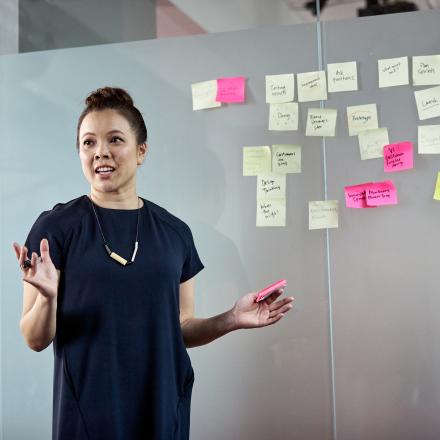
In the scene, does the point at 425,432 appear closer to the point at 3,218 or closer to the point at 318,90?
the point at 318,90

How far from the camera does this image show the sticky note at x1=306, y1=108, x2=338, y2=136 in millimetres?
2158

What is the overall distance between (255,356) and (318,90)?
3.24 feet

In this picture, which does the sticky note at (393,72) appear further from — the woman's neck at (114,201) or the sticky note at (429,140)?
the woman's neck at (114,201)

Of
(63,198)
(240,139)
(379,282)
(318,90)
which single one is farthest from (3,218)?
(379,282)

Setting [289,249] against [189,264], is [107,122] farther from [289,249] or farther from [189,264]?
[289,249]

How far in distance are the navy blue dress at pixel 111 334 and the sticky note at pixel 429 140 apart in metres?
1.02

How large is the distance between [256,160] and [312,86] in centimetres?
33

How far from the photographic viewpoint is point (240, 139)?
2232 millimetres

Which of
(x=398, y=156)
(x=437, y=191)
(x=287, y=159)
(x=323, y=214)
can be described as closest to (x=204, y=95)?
(x=287, y=159)

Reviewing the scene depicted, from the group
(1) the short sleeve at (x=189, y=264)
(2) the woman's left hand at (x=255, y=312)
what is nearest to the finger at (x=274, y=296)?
(2) the woman's left hand at (x=255, y=312)

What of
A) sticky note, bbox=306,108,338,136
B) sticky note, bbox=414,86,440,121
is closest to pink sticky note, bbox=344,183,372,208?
sticky note, bbox=306,108,338,136

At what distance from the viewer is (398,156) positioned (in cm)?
212

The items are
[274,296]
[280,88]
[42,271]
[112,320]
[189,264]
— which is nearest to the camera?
[42,271]

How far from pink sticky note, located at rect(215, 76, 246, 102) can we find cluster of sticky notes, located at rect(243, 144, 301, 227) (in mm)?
206
